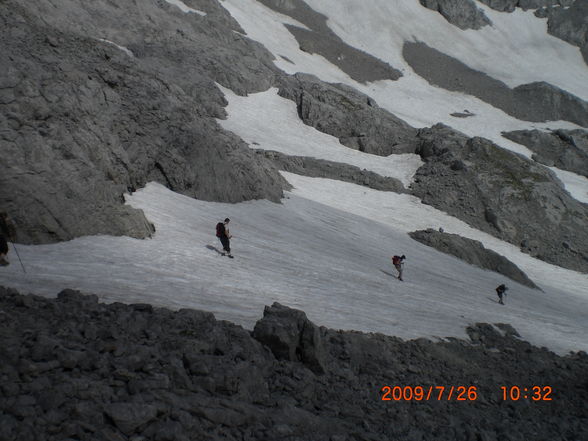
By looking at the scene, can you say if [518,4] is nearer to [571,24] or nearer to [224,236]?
[571,24]

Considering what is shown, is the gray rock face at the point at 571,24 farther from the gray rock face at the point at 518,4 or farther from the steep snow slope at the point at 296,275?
the steep snow slope at the point at 296,275

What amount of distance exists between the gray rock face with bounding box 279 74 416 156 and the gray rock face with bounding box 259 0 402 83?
21659 millimetres

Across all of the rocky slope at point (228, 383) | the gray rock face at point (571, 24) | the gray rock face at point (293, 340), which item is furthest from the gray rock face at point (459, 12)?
the gray rock face at point (293, 340)

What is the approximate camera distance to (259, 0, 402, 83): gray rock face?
3118 inches

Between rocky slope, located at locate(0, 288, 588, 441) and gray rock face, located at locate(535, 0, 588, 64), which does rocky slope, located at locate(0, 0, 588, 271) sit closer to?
rocky slope, located at locate(0, 288, 588, 441)

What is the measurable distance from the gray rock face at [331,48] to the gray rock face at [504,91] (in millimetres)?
8646

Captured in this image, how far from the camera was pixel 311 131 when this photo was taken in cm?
5284

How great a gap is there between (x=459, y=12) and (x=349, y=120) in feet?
238

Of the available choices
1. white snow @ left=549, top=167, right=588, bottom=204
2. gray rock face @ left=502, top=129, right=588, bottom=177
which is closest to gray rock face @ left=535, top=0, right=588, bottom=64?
gray rock face @ left=502, top=129, right=588, bottom=177

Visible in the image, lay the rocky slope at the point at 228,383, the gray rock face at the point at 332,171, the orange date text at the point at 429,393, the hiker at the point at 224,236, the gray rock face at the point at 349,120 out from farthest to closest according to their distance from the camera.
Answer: the gray rock face at the point at 349,120
the gray rock face at the point at 332,171
the hiker at the point at 224,236
the orange date text at the point at 429,393
the rocky slope at the point at 228,383

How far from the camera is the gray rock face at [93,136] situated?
49.5 ft

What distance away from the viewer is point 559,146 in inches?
2598

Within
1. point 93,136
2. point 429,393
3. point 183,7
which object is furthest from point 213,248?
point 183,7

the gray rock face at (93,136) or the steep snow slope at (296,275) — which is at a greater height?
the gray rock face at (93,136)
